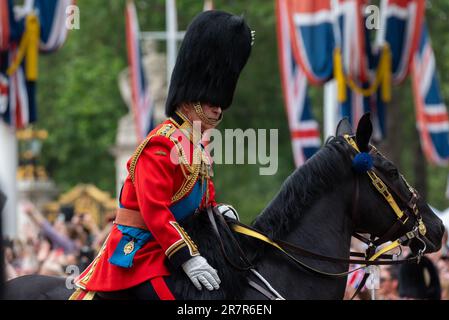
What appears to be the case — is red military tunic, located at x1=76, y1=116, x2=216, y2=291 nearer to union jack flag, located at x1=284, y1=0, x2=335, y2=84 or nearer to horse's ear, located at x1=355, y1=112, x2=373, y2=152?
horse's ear, located at x1=355, y1=112, x2=373, y2=152

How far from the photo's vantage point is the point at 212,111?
19.6 ft

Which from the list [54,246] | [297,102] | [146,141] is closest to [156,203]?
[146,141]

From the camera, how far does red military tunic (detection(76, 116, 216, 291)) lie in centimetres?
554

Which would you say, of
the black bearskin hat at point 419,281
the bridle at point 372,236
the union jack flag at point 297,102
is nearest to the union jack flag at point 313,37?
the union jack flag at point 297,102

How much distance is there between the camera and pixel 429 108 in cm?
1941

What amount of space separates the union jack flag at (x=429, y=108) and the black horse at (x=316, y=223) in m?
13.2

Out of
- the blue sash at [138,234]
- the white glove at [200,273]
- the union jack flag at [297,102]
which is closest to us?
the white glove at [200,273]

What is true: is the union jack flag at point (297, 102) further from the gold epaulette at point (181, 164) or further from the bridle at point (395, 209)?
the gold epaulette at point (181, 164)

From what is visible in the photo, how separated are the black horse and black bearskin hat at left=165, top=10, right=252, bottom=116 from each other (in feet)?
2.03

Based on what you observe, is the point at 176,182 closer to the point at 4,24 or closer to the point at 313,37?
the point at 313,37

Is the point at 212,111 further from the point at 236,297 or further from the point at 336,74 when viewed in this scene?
the point at 336,74

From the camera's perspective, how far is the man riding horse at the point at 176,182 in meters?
5.54
